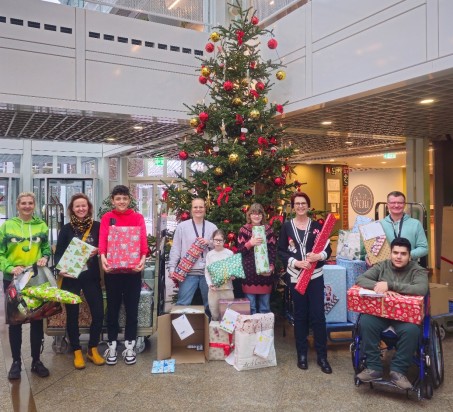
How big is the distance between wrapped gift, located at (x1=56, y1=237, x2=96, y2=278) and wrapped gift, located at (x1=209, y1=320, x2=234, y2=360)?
4.19 feet

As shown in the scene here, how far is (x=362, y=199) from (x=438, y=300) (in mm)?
11287

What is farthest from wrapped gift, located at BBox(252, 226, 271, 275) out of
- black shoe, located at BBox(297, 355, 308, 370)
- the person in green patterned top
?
the person in green patterned top

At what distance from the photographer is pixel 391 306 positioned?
3139 mm

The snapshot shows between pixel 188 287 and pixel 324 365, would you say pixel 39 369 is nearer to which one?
pixel 188 287

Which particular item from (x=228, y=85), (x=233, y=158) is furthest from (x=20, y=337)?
(x=228, y=85)

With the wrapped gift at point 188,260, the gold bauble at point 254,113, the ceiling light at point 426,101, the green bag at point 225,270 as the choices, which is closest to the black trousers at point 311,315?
the green bag at point 225,270

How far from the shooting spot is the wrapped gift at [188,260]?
4.15 m

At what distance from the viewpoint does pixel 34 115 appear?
6.77 meters

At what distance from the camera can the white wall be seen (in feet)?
47.5

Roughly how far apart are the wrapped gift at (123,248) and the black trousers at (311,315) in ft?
4.63

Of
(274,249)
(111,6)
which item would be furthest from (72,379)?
(111,6)

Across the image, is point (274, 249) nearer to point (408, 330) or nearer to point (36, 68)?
point (408, 330)

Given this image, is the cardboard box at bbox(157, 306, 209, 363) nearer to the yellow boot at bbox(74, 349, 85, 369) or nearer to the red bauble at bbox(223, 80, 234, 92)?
the yellow boot at bbox(74, 349, 85, 369)

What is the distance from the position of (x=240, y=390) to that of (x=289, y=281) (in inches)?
41.4
